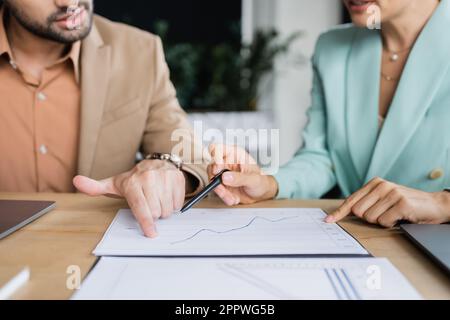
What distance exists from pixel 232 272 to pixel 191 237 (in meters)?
0.16

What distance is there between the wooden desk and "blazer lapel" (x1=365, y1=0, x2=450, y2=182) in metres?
0.32

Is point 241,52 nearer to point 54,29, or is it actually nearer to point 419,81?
point 54,29

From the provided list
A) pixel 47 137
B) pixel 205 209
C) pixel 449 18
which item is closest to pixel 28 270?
pixel 205 209

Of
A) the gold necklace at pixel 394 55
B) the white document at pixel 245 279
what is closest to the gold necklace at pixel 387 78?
the gold necklace at pixel 394 55

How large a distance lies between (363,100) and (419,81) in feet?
0.49

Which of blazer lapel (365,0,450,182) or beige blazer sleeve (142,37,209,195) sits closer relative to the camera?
blazer lapel (365,0,450,182)

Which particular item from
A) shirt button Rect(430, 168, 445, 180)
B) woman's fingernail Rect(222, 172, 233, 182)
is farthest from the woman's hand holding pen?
shirt button Rect(430, 168, 445, 180)

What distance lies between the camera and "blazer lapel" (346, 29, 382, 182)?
1.19 m

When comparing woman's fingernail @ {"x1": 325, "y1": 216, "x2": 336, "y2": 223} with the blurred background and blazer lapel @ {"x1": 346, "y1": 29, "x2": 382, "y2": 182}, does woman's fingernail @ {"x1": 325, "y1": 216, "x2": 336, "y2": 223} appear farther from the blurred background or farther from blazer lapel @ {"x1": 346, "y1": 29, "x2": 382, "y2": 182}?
the blurred background

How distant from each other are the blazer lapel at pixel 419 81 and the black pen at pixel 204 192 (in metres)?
0.49

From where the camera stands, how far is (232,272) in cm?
56

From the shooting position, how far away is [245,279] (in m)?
0.54

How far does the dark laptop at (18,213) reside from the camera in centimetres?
73

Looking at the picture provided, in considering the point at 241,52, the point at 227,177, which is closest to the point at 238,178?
the point at 227,177
